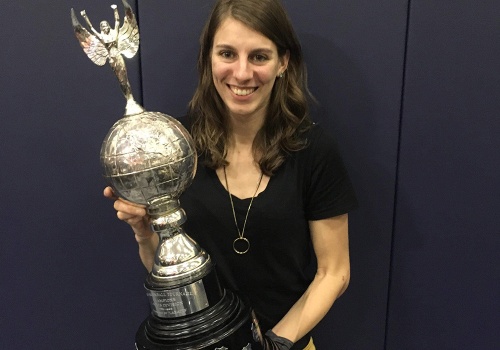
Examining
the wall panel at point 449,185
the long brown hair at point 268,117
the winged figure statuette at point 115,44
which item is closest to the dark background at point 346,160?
the wall panel at point 449,185

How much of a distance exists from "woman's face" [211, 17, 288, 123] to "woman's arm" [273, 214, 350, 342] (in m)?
0.32

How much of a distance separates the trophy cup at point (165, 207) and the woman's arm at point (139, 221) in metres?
0.06

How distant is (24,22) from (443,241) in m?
1.15

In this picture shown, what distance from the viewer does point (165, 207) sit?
0.84m

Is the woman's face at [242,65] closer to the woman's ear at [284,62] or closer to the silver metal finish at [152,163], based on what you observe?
the woman's ear at [284,62]

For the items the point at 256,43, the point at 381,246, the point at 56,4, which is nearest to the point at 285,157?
the point at 256,43

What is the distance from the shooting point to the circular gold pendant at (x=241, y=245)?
112cm

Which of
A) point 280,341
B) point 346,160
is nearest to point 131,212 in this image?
point 280,341

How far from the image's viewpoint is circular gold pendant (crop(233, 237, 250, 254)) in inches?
44.1

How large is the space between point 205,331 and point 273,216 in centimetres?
34

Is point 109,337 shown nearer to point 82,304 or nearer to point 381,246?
point 82,304

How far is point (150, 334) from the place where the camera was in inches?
33.8

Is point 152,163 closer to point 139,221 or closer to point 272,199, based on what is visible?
point 139,221

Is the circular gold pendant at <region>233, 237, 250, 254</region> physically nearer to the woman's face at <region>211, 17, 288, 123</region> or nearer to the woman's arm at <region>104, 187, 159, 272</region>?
the woman's arm at <region>104, 187, 159, 272</region>
